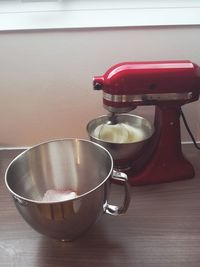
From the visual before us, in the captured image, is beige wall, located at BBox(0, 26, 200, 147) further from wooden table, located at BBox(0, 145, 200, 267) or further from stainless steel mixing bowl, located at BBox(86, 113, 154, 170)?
wooden table, located at BBox(0, 145, 200, 267)

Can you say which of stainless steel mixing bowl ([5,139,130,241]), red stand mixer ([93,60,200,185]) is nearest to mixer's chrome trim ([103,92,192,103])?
red stand mixer ([93,60,200,185])

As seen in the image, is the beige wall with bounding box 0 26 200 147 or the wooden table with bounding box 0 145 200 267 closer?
the wooden table with bounding box 0 145 200 267

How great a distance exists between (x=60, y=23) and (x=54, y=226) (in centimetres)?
50

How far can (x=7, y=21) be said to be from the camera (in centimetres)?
83

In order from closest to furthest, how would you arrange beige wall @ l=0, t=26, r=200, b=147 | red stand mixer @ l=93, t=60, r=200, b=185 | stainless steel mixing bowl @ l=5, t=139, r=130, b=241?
stainless steel mixing bowl @ l=5, t=139, r=130, b=241 → red stand mixer @ l=93, t=60, r=200, b=185 → beige wall @ l=0, t=26, r=200, b=147

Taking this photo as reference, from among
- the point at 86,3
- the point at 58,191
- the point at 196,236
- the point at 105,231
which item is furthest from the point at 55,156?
the point at 86,3

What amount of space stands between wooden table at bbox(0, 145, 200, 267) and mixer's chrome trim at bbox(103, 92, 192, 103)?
0.66 feet

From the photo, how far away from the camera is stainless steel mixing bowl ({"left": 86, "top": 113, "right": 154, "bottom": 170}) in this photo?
0.72 m

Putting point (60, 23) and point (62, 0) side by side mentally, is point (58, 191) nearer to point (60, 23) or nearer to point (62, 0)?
point (60, 23)

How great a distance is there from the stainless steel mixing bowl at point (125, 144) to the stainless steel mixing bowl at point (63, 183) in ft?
0.19

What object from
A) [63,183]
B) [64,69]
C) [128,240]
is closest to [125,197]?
[128,240]

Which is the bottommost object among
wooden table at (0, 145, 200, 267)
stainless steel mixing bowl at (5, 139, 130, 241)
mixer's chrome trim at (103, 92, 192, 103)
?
wooden table at (0, 145, 200, 267)

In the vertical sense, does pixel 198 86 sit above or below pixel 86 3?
below

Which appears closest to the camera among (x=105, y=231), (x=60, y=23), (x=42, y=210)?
(x=42, y=210)
